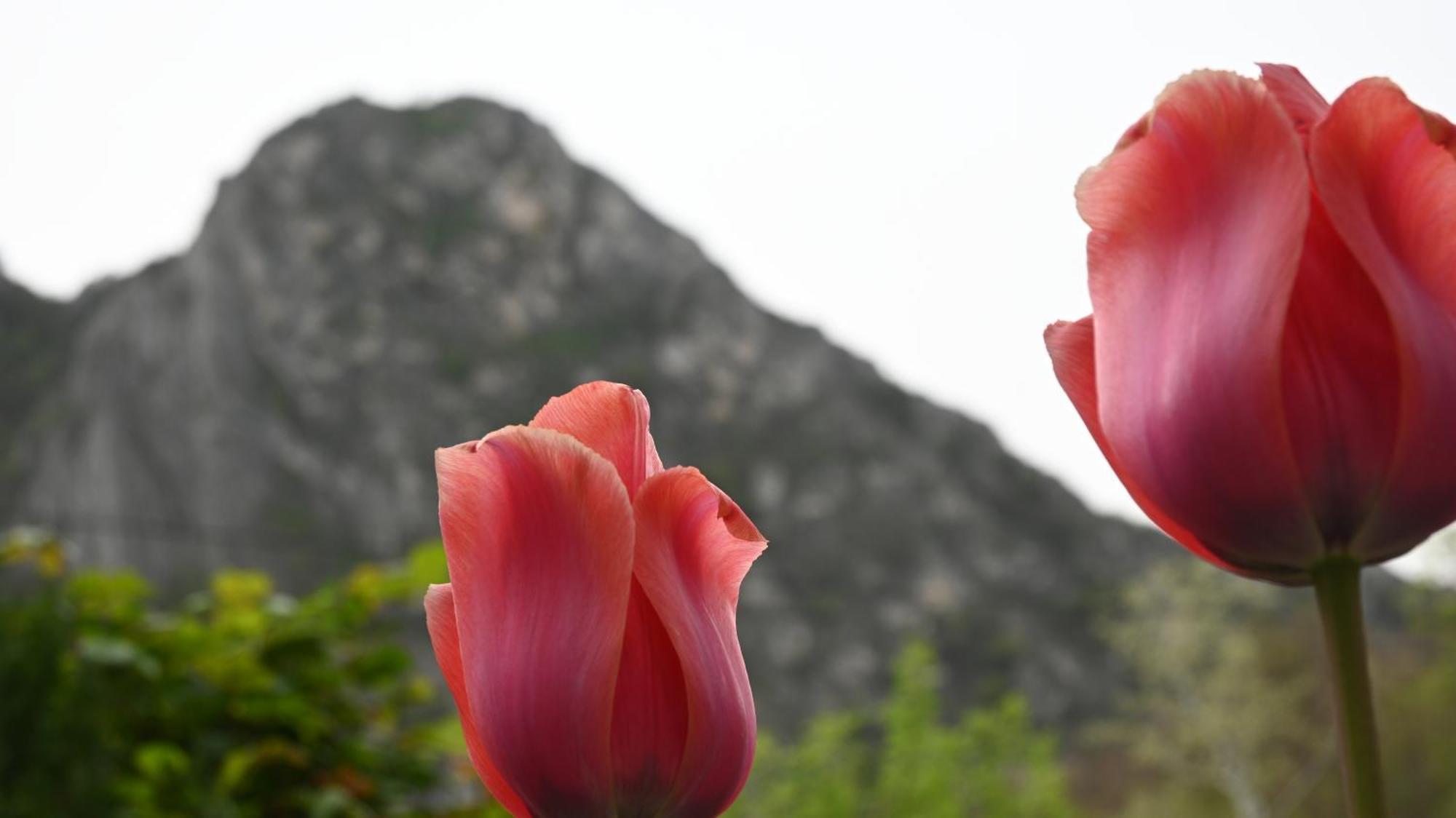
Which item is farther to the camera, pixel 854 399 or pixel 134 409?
pixel 854 399

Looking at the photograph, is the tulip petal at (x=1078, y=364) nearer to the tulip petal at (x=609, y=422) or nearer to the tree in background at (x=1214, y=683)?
the tulip petal at (x=609, y=422)

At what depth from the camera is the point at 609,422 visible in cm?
36

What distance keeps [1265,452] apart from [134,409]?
33667 millimetres

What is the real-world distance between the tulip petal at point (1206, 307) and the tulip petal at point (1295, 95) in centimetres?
2

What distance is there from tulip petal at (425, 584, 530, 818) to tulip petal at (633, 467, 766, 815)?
0.13 ft

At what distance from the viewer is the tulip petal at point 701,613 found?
32 centimetres

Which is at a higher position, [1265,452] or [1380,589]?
[1265,452]

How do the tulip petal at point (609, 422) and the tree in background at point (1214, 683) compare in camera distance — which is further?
the tree in background at point (1214, 683)

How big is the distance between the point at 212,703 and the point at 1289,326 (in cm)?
170

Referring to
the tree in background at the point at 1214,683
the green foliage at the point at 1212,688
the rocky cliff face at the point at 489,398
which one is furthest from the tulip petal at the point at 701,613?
the rocky cliff face at the point at 489,398

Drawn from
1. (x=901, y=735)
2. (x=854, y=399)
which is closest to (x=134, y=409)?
(x=854, y=399)

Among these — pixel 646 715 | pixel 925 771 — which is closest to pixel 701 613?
pixel 646 715

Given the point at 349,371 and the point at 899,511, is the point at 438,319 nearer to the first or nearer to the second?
the point at 349,371

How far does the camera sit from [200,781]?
1.67 meters
